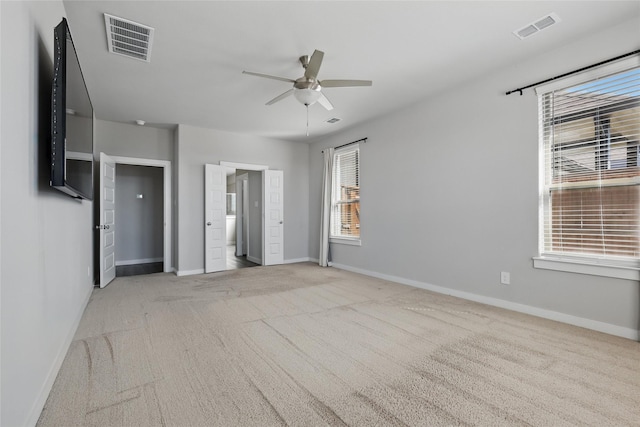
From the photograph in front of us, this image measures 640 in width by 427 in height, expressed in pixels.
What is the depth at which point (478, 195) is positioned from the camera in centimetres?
366

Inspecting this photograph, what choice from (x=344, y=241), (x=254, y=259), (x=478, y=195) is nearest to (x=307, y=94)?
(x=478, y=195)

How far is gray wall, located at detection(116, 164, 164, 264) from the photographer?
22.2 ft

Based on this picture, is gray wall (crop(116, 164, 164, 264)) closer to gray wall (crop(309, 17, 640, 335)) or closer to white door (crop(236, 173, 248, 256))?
white door (crop(236, 173, 248, 256))

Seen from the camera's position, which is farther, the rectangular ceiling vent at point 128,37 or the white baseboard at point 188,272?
the white baseboard at point 188,272

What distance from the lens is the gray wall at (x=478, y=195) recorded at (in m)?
2.84

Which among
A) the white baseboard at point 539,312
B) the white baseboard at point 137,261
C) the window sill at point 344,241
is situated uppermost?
the window sill at point 344,241

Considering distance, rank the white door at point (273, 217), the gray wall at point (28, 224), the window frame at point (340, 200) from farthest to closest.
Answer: the white door at point (273, 217)
the window frame at point (340, 200)
the gray wall at point (28, 224)

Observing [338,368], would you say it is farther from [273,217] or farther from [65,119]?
[273,217]

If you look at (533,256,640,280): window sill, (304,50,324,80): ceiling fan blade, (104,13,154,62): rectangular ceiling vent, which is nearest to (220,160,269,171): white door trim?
(104,13,154,62): rectangular ceiling vent

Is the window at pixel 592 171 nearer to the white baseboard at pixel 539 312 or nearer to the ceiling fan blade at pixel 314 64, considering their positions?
the white baseboard at pixel 539 312

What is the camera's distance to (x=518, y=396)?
1.79 metres

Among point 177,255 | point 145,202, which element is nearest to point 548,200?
point 177,255

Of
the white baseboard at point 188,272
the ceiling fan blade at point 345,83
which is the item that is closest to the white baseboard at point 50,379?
the white baseboard at point 188,272

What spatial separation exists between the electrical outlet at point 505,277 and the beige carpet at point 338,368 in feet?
1.12
